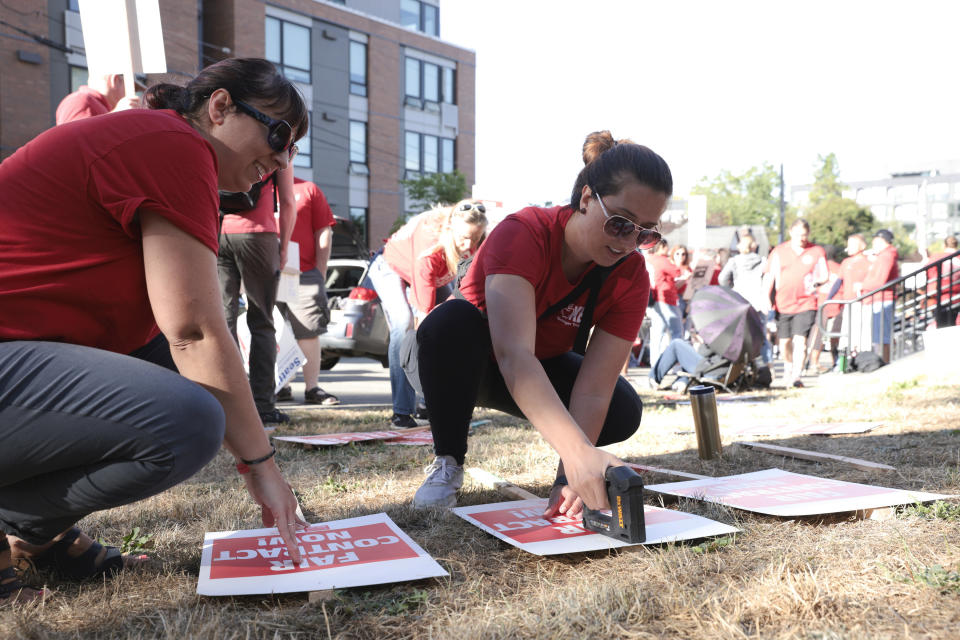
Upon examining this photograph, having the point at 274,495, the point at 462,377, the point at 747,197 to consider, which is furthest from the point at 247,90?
the point at 747,197

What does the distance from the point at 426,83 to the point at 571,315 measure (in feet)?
102

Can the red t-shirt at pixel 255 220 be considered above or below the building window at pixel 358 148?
below

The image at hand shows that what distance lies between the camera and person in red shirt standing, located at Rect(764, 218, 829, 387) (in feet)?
28.8

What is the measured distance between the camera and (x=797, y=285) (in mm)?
8891

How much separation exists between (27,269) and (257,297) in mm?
3061

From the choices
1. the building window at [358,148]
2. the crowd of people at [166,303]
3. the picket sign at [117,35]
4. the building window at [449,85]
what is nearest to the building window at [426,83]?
the building window at [449,85]

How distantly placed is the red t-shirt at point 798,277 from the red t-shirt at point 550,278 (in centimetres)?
669

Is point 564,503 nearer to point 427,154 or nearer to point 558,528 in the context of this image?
point 558,528

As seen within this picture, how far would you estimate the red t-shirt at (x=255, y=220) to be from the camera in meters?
4.52

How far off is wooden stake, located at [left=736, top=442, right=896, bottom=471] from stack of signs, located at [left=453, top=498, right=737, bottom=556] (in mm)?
1279

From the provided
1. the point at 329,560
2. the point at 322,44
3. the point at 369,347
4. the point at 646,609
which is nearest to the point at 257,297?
the point at 329,560

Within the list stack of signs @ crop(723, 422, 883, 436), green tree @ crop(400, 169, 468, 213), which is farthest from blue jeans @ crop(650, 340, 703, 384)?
green tree @ crop(400, 169, 468, 213)

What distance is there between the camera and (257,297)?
473cm

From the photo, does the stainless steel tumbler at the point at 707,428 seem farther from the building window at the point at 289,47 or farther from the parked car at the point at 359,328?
the building window at the point at 289,47
